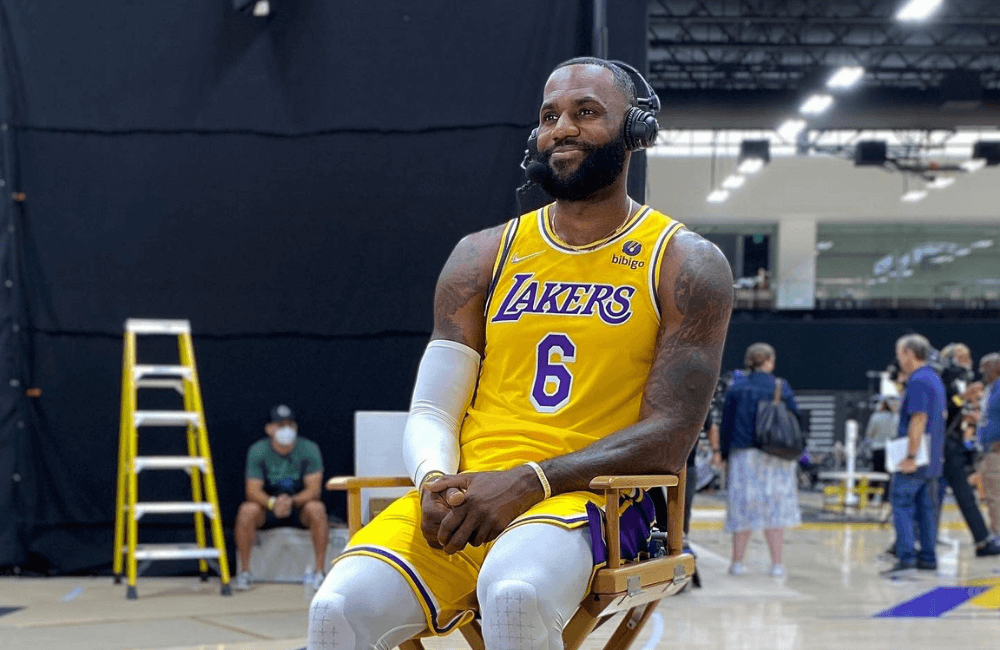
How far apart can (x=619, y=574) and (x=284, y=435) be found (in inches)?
178

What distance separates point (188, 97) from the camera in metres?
6.89

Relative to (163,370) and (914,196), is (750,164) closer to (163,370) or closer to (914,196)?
(914,196)

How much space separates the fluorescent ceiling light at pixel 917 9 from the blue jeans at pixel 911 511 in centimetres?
618

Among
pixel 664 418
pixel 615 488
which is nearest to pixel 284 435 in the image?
pixel 664 418

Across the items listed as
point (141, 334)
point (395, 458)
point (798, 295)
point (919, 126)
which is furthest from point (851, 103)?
point (395, 458)

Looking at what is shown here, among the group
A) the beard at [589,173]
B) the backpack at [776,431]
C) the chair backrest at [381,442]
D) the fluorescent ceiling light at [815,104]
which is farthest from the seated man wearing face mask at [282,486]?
the fluorescent ceiling light at [815,104]

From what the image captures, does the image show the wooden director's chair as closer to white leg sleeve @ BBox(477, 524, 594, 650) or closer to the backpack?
white leg sleeve @ BBox(477, 524, 594, 650)

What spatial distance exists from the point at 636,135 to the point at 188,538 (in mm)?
5124

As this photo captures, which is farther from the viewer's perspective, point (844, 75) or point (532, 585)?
point (844, 75)

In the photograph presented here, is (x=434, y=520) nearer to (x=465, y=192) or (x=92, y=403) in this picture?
(x=465, y=192)

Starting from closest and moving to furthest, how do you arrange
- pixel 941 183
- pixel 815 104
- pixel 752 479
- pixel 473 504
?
pixel 473 504 → pixel 752 479 → pixel 815 104 → pixel 941 183

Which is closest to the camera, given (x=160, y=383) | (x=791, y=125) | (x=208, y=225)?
(x=160, y=383)

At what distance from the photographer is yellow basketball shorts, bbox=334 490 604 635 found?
2.22 metres

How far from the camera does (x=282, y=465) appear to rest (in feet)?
21.6
